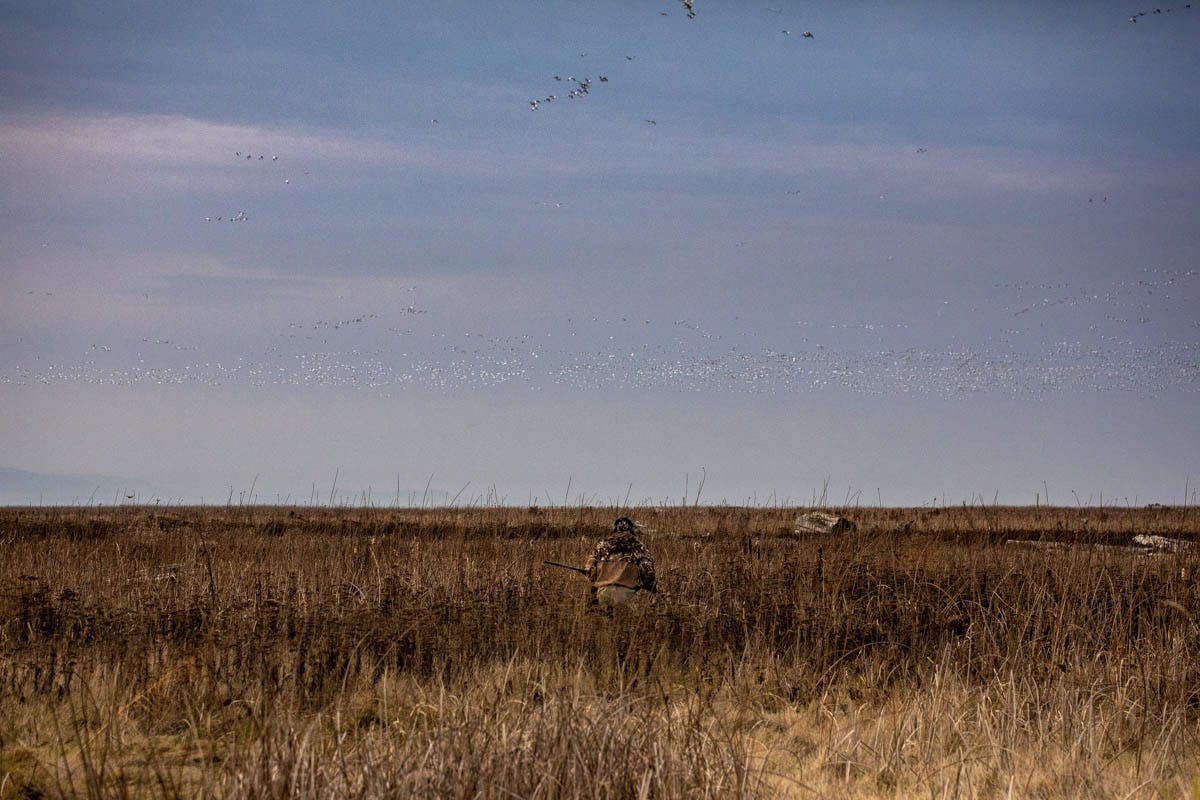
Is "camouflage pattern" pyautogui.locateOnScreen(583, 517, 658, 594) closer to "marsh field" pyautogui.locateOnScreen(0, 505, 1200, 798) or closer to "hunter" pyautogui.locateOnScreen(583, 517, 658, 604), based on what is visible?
"hunter" pyautogui.locateOnScreen(583, 517, 658, 604)

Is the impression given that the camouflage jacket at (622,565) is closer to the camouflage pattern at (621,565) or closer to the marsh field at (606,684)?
the camouflage pattern at (621,565)

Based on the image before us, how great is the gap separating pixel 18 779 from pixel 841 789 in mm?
4269

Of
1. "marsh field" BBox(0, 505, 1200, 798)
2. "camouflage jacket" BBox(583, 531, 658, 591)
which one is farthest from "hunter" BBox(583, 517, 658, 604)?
"marsh field" BBox(0, 505, 1200, 798)

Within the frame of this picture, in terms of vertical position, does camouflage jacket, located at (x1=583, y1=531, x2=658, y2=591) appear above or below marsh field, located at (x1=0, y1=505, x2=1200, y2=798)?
above

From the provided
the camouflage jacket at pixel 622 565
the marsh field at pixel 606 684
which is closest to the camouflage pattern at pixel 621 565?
the camouflage jacket at pixel 622 565

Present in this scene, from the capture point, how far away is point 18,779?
533cm

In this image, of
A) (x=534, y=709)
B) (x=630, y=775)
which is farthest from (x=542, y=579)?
(x=630, y=775)

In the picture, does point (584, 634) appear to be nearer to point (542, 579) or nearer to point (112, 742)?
point (542, 579)

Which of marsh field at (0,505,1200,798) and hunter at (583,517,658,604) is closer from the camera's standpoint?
marsh field at (0,505,1200,798)

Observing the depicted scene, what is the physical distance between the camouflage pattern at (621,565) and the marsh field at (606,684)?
0.28 metres

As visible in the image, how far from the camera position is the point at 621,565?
10.5 m

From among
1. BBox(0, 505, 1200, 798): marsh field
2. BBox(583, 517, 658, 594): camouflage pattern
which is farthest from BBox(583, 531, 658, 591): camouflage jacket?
BBox(0, 505, 1200, 798): marsh field

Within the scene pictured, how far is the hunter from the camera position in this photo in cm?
1033

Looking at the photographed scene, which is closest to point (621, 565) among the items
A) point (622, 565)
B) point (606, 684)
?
point (622, 565)
